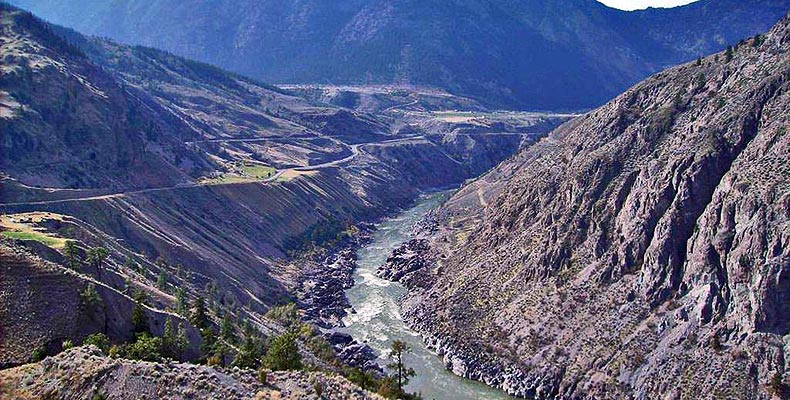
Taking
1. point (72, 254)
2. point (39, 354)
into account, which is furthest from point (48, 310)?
point (72, 254)

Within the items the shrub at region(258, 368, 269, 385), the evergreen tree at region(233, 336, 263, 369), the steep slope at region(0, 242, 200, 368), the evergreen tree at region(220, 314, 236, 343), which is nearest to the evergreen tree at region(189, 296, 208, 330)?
the evergreen tree at region(220, 314, 236, 343)

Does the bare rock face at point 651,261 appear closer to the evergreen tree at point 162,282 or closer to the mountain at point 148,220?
the mountain at point 148,220

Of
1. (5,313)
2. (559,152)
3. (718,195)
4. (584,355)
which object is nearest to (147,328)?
(5,313)

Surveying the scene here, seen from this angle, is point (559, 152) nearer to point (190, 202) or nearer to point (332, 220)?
point (332, 220)

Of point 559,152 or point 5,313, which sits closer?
point 5,313

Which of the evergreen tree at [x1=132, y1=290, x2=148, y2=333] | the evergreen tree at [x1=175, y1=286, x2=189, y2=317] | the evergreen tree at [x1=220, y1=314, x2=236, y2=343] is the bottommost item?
the evergreen tree at [x1=220, y1=314, x2=236, y2=343]

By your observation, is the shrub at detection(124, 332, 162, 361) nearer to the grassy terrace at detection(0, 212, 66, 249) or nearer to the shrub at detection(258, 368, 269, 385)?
the shrub at detection(258, 368, 269, 385)

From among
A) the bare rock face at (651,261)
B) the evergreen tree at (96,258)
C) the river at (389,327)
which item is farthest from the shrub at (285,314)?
the evergreen tree at (96,258)
